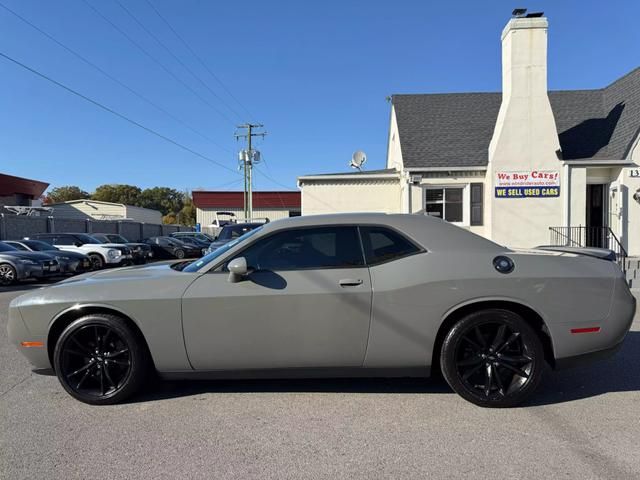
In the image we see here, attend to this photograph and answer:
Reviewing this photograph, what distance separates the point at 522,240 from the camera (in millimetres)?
13547

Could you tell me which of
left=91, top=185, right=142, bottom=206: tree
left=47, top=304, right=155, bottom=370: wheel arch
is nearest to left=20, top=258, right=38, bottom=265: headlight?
left=47, top=304, right=155, bottom=370: wheel arch

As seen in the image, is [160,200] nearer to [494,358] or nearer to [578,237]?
[578,237]

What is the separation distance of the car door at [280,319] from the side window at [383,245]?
163mm

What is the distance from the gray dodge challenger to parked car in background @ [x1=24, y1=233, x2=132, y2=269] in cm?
1390

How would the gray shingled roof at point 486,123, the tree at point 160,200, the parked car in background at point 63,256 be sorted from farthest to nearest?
the tree at point 160,200
the gray shingled roof at point 486,123
the parked car in background at point 63,256

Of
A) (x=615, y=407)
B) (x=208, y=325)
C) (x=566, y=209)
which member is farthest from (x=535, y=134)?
(x=208, y=325)

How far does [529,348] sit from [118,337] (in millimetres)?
3391

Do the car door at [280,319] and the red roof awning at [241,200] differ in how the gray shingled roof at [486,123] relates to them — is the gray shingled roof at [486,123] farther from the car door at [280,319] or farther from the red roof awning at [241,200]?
the red roof awning at [241,200]

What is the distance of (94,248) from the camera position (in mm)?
16562

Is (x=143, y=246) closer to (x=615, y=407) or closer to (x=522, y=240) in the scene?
(x=522, y=240)

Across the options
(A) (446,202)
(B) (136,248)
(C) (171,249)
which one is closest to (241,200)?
(C) (171,249)

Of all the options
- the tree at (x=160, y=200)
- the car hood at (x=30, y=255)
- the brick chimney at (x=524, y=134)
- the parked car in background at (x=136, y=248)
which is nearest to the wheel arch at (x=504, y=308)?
the brick chimney at (x=524, y=134)

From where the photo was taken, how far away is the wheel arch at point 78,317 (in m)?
3.56

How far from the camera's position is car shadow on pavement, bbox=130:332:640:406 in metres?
3.78
